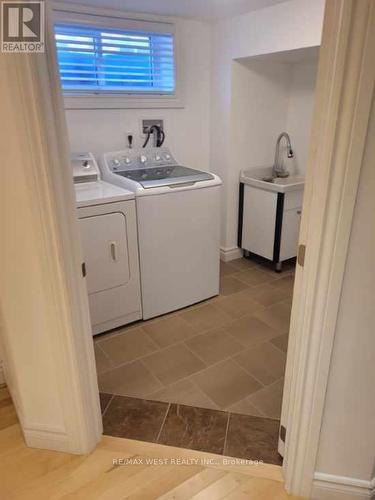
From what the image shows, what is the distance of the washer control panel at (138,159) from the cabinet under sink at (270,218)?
2.48 ft

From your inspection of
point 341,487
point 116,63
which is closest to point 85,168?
point 116,63

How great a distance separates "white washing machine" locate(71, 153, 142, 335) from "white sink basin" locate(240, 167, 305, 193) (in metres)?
1.31

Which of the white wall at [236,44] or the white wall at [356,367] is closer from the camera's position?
the white wall at [356,367]

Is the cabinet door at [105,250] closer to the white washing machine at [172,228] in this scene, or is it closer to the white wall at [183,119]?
the white washing machine at [172,228]

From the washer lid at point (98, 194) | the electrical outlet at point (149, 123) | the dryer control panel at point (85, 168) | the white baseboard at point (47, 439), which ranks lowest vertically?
the white baseboard at point (47, 439)

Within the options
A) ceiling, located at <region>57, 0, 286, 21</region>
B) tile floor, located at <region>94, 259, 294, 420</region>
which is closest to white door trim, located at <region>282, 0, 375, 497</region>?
tile floor, located at <region>94, 259, 294, 420</region>

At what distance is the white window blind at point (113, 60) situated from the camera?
255 centimetres

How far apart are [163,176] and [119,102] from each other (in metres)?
0.76

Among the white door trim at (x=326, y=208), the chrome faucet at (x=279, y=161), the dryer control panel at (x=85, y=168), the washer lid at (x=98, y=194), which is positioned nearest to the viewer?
the white door trim at (x=326, y=208)

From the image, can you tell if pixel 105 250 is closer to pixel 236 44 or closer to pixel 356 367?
pixel 356 367

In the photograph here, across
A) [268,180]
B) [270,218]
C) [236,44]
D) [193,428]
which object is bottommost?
[193,428]

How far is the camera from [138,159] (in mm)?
2877

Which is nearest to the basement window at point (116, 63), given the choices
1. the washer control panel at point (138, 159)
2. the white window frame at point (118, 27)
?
the white window frame at point (118, 27)

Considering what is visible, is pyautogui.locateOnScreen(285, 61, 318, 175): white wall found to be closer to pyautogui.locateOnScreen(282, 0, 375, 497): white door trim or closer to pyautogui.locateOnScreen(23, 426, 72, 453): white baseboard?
pyautogui.locateOnScreen(282, 0, 375, 497): white door trim
